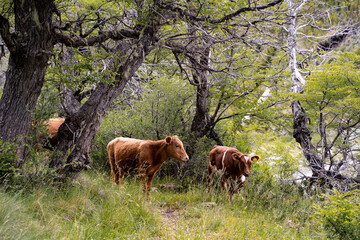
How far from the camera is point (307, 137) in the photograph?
874cm

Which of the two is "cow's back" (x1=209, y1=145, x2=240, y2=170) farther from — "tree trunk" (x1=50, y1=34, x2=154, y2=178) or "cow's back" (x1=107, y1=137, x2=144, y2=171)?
"tree trunk" (x1=50, y1=34, x2=154, y2=178)

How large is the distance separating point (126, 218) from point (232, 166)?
332 centimetres

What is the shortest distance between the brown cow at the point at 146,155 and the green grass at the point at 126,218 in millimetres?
616

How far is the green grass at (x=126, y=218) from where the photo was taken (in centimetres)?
325

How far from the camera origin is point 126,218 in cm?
410

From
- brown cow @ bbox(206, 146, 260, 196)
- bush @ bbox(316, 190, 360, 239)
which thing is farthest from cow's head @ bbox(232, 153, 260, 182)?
bush @ bbox(316, 190, 360, 239)

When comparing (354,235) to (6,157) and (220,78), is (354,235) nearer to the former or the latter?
(6,157)

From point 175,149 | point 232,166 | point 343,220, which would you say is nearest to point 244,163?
point 232,166

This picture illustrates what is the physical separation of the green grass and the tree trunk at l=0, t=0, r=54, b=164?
114 cm

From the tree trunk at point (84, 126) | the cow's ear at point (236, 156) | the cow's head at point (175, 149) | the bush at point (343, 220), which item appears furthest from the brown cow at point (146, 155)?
the bush at point (343, 220)

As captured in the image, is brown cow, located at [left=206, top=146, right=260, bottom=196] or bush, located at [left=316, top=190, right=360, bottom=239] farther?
brown cow, located at [left=206, top=146, right=260, bottom=196]

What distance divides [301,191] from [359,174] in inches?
66.1

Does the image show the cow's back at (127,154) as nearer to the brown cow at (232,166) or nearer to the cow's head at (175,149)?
the cow's head at (175,149)

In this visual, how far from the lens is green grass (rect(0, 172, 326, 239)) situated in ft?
10.7
